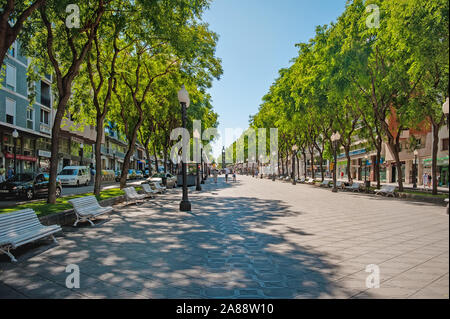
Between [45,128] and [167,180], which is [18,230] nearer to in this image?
[167,180]

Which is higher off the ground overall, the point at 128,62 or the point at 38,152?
the point at 128,62

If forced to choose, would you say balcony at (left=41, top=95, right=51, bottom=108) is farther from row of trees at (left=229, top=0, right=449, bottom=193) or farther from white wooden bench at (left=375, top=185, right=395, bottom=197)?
white wooden bench at (left=375, top=185, right=395, bottom=197)

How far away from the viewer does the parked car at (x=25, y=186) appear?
55.1ft

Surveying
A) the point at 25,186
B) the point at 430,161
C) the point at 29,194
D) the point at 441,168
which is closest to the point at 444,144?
the point at 430,161

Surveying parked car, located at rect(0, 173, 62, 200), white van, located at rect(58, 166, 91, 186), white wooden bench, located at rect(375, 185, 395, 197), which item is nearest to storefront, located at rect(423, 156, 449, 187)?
white wooden bench, located at rect(375, 185, 395, 197)

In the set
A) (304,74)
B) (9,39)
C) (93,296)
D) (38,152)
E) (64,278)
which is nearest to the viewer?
(93,296)

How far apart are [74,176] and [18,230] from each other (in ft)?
83.9

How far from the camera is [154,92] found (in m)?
23.9

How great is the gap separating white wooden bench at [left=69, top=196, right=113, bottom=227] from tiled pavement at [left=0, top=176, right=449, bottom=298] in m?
0.54

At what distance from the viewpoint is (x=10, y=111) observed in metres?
29.1

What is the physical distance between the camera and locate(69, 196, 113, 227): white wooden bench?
29.4 feet
